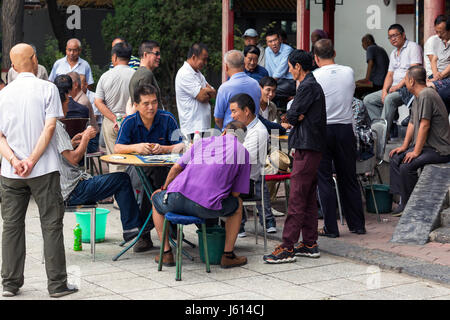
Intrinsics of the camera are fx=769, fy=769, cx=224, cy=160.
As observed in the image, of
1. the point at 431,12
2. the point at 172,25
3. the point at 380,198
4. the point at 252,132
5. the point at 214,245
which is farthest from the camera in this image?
the point at 172,25

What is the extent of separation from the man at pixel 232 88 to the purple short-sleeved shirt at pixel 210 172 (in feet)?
5.06

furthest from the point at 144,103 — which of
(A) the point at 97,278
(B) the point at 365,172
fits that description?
(B) the point at 365,172

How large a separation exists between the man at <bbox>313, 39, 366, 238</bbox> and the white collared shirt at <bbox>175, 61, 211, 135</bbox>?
5.16ft

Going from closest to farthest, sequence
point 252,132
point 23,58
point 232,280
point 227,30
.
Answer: point 23,58 → point 232,280 → point 252,132 → point 227,30

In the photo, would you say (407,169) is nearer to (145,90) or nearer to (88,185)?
(145,90)

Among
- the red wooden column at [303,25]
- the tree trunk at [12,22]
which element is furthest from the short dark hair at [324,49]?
the tree trunk at [12,22]

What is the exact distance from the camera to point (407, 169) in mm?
8305

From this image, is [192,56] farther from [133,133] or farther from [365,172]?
[365,172]

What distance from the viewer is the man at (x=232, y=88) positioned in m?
7.69

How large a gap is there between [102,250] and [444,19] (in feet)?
16.8

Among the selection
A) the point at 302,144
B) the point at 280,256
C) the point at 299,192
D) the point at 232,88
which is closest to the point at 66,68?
the point at 232,88

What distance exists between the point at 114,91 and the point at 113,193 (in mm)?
2446

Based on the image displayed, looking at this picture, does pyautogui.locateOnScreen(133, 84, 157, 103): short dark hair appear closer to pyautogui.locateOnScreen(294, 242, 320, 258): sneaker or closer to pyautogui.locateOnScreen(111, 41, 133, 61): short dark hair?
pyautogui.locateOnScreen(294, 242, 320, 258): sneaker

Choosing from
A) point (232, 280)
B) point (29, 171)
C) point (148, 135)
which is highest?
point (148, 135)
